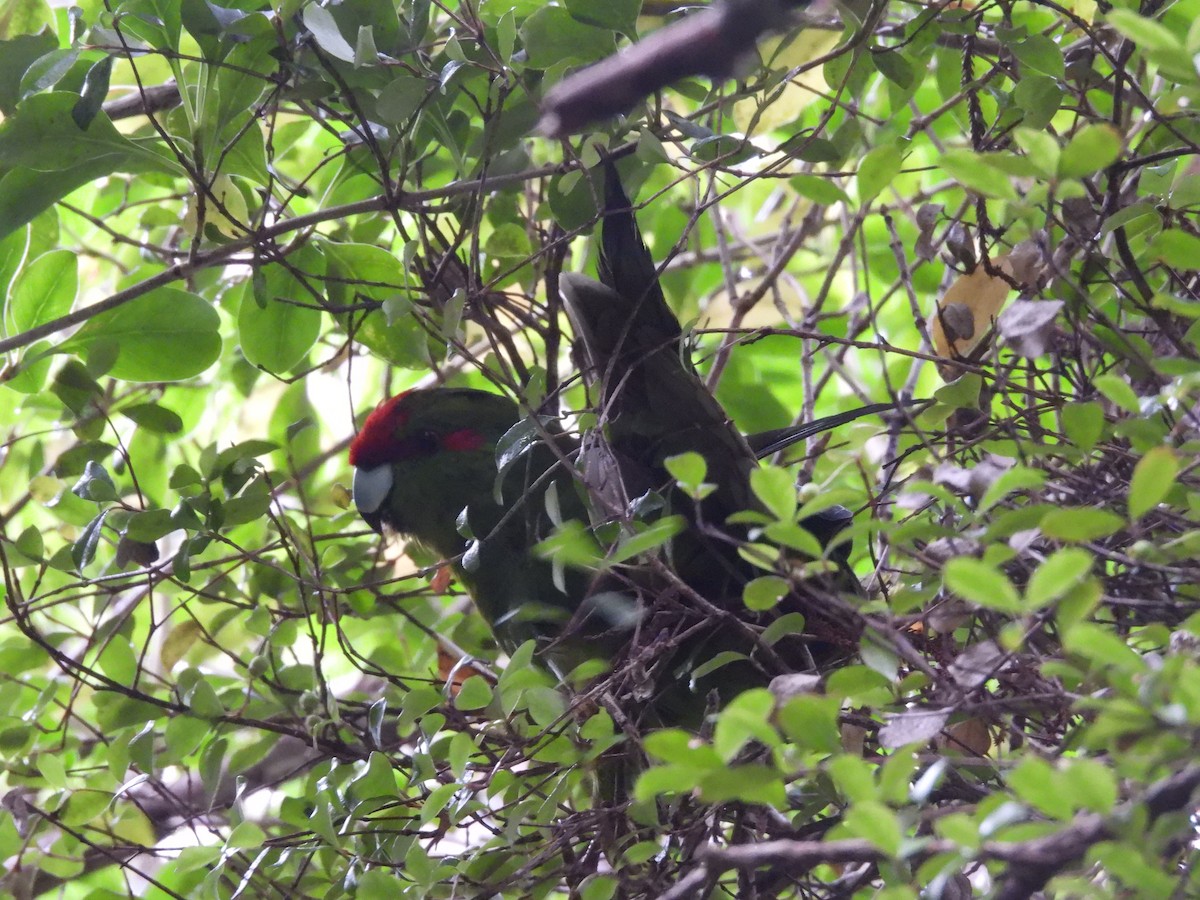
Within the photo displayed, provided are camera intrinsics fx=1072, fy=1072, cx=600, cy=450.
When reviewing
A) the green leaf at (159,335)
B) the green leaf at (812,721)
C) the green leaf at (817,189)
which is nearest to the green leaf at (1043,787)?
the green leaf at (812,721)

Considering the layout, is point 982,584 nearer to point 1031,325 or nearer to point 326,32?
point 1031,325

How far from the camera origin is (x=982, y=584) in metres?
0.56

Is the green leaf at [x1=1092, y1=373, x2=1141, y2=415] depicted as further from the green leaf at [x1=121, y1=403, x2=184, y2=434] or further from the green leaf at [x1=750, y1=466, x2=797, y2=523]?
the green leaf at [x1=121, y1=403, x2=184, y2=434]

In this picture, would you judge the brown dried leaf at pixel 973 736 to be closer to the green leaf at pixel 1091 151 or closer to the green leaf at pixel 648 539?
the green leaf at pixel 648 539

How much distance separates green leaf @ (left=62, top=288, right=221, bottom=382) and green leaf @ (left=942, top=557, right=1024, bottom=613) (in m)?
1.00

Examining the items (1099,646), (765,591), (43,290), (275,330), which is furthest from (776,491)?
(43,290)

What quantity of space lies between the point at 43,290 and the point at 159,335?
147mm

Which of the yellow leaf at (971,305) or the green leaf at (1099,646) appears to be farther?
the yellow leaf at (971,305)

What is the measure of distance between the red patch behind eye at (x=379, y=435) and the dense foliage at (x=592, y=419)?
3.9 inches

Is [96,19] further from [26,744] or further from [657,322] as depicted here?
[26,744]

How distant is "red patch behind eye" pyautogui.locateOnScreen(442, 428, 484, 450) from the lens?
1.65 metres

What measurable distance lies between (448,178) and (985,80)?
2.52ft

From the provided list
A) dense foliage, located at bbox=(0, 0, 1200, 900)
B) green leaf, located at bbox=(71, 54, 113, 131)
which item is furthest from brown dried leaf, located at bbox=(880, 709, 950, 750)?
green leaf, located at bbox=(71, 54, 113, 131)

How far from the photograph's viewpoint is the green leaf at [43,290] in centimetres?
128
